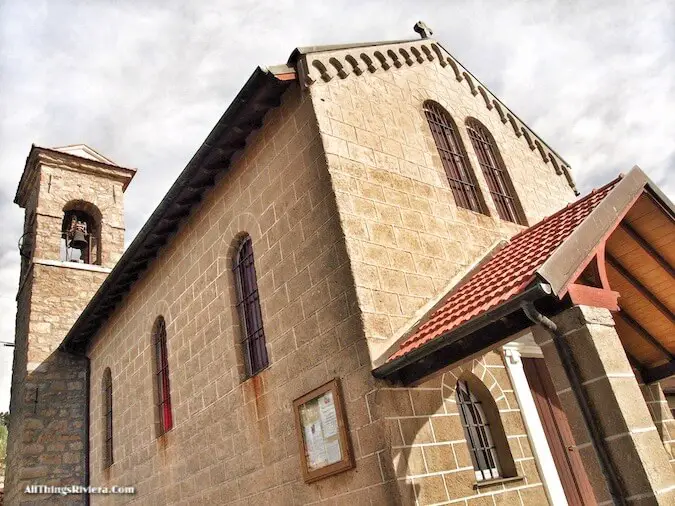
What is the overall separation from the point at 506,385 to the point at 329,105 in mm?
3859

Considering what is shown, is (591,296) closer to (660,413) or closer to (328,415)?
(328,415)

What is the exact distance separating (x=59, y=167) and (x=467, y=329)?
45.5ft

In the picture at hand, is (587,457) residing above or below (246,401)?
below

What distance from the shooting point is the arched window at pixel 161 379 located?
9180mm

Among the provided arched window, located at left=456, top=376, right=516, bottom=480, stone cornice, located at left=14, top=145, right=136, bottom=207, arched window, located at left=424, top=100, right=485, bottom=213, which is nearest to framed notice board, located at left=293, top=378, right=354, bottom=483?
arched window, located at left=456, top=376, right=516, bottom=480

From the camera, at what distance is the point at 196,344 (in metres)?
8.30

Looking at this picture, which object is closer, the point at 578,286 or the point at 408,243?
the point at 578,286

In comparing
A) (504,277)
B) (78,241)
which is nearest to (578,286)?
(504,277)

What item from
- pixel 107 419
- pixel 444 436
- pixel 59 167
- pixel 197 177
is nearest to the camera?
pixel 444 436

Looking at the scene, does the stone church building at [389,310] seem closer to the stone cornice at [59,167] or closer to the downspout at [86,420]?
the downspout at [86,420]

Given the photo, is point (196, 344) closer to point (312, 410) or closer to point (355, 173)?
point (312, 410)

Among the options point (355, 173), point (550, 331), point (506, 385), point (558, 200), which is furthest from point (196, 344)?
point (558, 200)

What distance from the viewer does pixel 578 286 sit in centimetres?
437

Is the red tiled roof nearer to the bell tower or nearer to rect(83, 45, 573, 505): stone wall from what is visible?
rect(83, 45, 573, 505): stone wall
